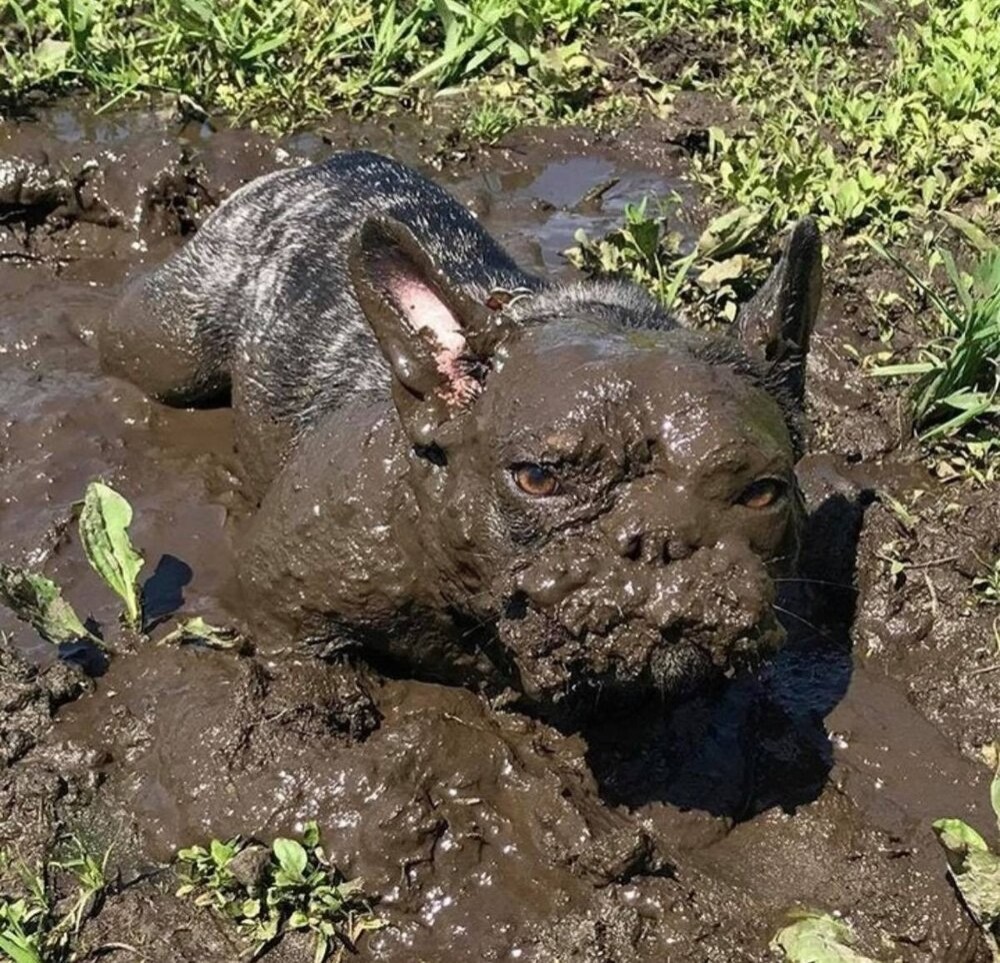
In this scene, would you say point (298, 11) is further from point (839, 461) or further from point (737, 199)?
point (839, 461)

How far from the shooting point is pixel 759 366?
371 cm

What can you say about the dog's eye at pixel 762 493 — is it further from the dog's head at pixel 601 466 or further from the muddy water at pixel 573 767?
the muddy water at pixel 573 767

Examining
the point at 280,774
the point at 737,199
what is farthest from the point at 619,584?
the point at 737,199

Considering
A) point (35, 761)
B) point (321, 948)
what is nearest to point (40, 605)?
point (35, 761)

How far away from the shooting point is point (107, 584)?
5.22 metres

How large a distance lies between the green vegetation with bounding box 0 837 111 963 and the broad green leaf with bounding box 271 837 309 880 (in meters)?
0.54

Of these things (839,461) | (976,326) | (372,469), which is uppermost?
(372,469)

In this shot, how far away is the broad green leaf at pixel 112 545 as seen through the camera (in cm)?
500

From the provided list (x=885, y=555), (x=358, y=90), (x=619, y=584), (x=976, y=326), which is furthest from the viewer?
(x=358, y=90)

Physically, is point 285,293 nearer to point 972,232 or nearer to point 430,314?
point 430,314

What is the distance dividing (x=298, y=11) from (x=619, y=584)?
6839 mm

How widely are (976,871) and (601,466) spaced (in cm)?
179

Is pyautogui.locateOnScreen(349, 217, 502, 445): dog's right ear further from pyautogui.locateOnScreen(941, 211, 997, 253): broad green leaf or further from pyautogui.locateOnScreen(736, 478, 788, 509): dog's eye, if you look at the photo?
pyautogui.locateOnScreen(941, 211, 997, 253): broad green leaf

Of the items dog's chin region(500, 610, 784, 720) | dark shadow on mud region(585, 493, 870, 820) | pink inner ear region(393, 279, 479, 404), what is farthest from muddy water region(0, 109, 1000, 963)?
pink inner ear region(393, 279, 479, 404)
